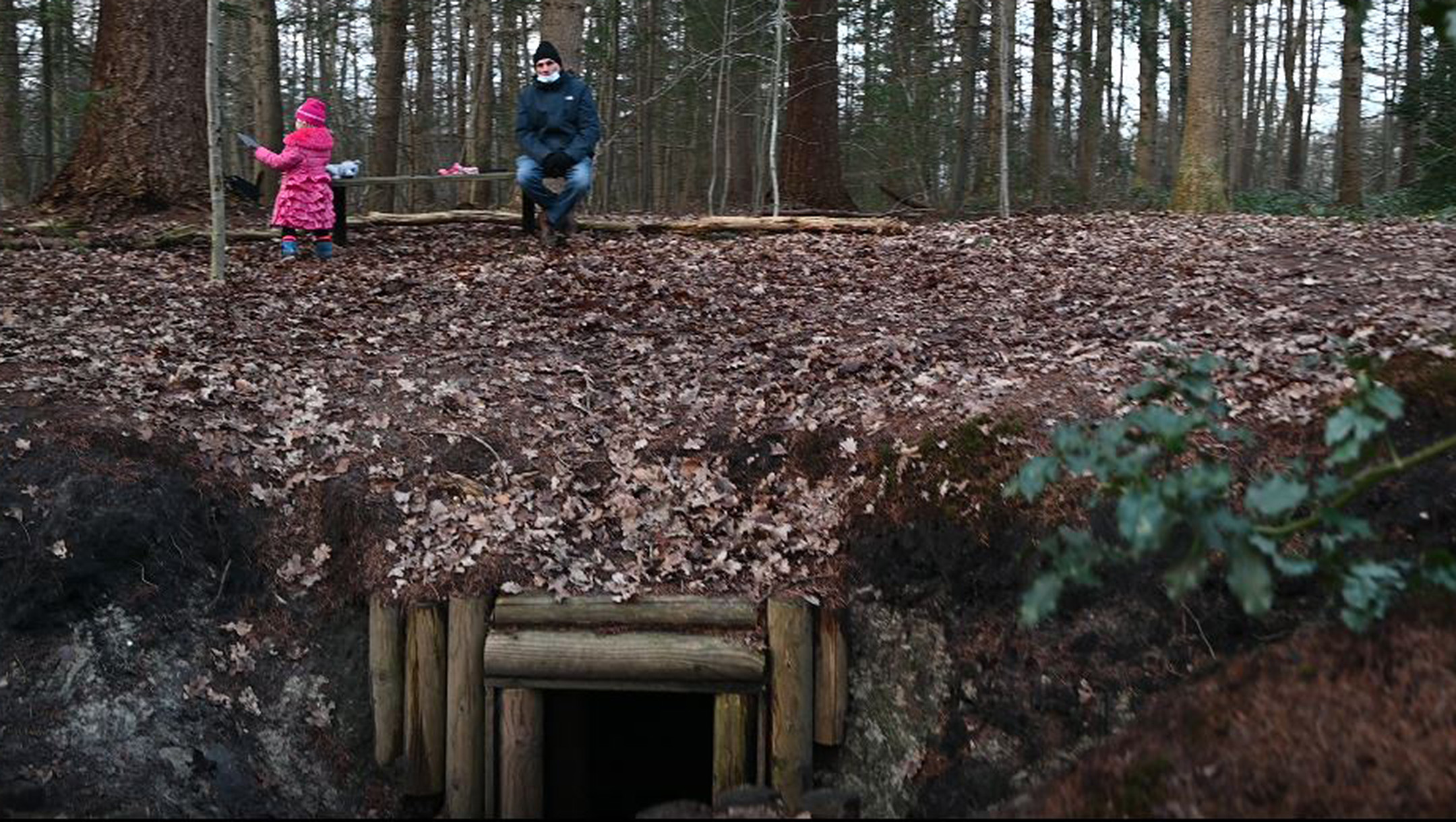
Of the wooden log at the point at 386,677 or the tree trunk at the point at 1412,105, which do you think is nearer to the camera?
the wooden log at the point at 386,677

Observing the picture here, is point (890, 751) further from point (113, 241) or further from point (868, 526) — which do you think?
point (113, 241)

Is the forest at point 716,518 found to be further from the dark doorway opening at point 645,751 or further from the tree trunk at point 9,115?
the tree trunk at point 9,115

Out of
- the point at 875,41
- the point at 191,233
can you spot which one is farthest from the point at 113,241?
the point at 875,41

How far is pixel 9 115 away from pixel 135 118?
6384mm

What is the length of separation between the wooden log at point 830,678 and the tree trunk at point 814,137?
9221mm

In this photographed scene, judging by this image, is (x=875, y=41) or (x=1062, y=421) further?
(x=875, y=41)

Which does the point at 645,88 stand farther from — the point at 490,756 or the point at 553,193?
the point at 490,756

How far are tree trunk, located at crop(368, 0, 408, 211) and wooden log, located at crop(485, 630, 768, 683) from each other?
10.8 meters

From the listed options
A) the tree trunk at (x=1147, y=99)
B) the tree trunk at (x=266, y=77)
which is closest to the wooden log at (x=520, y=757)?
the tree trunk at (x=266, y=77)

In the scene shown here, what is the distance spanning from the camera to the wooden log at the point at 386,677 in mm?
6016

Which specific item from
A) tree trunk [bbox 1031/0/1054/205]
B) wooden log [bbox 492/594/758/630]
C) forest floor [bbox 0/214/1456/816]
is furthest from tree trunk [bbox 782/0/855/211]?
wooden log [bbox 492/594/758/630]

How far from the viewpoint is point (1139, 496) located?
319 cm

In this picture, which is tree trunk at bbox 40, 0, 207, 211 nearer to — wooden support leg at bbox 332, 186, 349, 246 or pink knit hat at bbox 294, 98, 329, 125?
wooden support leg at bbox 332, 186, 349, 246

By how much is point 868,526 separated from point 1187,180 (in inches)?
338
